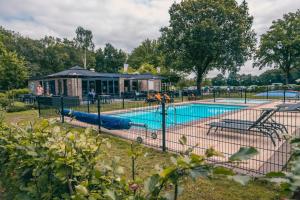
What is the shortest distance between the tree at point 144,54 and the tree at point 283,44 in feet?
63.2

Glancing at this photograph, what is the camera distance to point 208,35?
23859 millimetres

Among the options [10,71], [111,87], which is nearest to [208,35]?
[111,87]

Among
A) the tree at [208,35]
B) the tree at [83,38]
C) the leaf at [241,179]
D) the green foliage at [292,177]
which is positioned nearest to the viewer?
the green foliage at [292,177]

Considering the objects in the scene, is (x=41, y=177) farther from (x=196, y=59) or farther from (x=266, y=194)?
(x=196, y=59)

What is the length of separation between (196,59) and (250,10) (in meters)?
8.80

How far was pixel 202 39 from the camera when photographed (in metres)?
23.9

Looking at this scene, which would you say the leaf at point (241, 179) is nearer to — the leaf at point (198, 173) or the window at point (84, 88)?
the leaf at point (198, 173)

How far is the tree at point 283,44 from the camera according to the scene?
3394 cm

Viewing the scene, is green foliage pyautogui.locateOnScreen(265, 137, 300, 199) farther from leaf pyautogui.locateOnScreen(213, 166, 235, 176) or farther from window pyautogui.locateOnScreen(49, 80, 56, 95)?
window pyautogui.locateOnScreen(49, 80, 56, 95)

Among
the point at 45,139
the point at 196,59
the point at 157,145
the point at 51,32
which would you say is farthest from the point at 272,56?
the point at 51,32

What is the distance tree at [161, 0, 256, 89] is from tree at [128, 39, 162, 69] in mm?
17900

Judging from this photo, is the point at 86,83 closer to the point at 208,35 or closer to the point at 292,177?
the point at 208,35

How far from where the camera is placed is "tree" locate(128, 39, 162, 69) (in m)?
45.0

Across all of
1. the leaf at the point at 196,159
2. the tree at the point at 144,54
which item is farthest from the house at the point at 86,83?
the leaf at the point at 196,159
